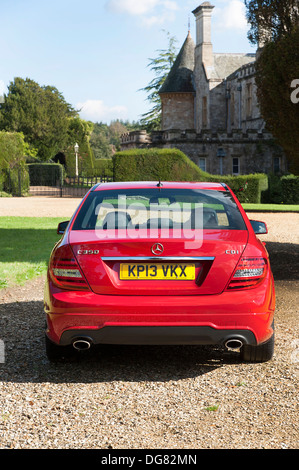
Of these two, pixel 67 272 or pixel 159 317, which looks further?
pixel 67 272

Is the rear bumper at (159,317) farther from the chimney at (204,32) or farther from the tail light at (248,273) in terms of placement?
the chimney at (204,32)

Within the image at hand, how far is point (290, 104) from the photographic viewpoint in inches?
457

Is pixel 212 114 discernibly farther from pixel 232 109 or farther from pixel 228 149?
pixel 228 149

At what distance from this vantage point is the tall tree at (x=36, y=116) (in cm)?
7488

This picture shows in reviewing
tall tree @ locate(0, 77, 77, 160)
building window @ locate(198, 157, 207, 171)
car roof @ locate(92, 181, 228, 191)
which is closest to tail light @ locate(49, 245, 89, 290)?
car roof @ locate(92, 181, 228, 191)

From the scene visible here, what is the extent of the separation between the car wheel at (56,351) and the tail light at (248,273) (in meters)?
1.51

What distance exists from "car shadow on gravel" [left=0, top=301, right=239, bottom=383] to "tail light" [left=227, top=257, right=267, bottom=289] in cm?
85

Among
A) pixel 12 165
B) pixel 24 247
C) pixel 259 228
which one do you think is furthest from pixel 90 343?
pixel 12 165

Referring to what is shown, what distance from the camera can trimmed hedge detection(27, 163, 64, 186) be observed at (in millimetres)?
58656

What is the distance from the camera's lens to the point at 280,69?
38.3 ft

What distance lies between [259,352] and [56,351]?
169cm

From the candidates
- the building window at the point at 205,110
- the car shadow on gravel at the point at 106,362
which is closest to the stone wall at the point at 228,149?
the building window at the point at 205,110
